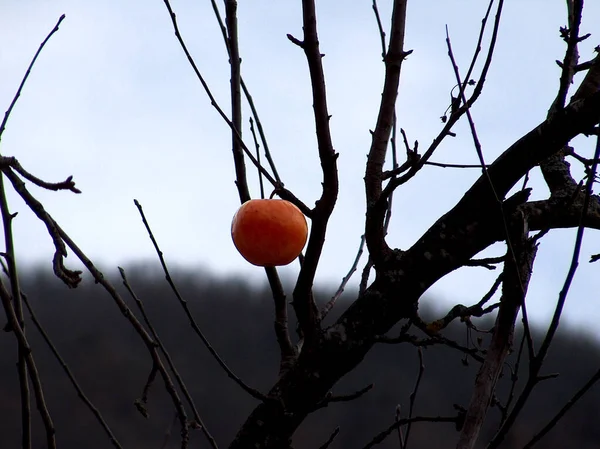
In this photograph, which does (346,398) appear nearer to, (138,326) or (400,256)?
(400,256)

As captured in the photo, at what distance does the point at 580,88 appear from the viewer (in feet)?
5.73

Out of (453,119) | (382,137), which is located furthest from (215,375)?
(453,119)

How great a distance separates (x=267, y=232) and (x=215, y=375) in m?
14.4

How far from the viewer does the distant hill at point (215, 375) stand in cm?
1350

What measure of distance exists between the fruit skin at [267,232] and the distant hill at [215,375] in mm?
10625

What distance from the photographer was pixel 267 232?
63.6 inches

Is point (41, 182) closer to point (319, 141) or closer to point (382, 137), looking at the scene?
point (319, 141)

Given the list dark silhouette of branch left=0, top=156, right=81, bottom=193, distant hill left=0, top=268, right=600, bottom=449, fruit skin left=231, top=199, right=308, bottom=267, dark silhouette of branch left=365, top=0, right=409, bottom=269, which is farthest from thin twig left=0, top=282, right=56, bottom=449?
distant hill left=0, top=268, right=600, bottom=449

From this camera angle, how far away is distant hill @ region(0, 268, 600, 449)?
13500 millimetres

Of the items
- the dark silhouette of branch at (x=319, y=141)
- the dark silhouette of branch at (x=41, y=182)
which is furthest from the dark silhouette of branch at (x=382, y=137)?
the dark silhouette of branch at (x=41, y=182)

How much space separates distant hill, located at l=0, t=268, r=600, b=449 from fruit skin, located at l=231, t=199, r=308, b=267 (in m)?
10.6

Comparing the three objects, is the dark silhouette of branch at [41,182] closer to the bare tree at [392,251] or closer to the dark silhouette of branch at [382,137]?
the bare tree at [392,251]

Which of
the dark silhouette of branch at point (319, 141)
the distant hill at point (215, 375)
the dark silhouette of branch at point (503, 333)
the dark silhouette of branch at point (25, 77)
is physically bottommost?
the dark silhouette of branch at point (503, 333)

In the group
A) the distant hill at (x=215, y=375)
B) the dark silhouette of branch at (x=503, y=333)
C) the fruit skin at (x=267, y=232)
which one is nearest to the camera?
the dark silhouette of branch at (x=503, y=333)
